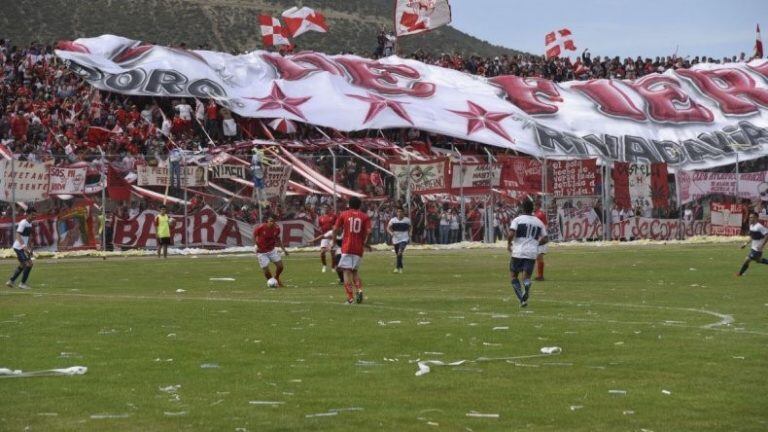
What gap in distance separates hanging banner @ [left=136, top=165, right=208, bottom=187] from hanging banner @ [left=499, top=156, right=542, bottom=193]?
11812 millimetres

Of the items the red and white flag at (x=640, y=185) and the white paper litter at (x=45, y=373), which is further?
the red and white flag at (x=640, y=185)

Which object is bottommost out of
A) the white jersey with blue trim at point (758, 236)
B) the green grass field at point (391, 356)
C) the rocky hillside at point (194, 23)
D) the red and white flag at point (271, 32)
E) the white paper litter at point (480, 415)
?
the white paper litter at point (480, 415)

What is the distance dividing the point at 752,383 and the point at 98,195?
37548 millimetres

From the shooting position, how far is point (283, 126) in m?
58.3

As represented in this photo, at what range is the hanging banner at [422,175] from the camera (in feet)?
170

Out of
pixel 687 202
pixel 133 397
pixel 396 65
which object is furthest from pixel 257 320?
pixel 396 65

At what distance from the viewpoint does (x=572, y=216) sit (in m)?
54.9

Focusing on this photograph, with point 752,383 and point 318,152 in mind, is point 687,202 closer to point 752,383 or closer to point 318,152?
point 318,152

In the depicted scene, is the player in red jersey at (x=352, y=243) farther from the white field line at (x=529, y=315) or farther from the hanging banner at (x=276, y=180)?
the hanging banner at (x=276, y=180)

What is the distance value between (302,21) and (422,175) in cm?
2060

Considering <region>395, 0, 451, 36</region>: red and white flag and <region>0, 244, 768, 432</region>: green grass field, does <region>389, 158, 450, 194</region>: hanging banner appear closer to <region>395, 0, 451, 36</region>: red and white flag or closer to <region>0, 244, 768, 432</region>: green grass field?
<region>395, 0, 451, 36</region>: red and white flag

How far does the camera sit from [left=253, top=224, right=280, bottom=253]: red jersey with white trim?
3219 centimetres

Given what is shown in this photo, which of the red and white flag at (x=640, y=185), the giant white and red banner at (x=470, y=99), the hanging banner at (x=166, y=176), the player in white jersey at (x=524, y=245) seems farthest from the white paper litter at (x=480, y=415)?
the giant white and red banner at (x=470, y=99)

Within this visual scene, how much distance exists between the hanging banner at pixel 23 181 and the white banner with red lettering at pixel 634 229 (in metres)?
20.3
